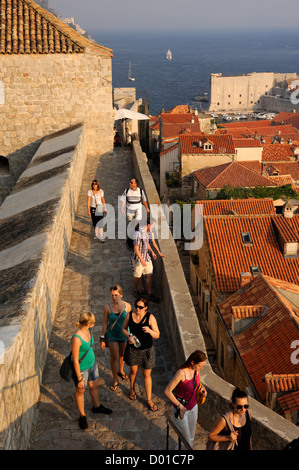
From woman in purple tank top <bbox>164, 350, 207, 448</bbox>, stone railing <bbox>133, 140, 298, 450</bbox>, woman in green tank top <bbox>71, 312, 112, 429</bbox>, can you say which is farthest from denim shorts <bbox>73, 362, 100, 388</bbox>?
stone railing <bbox>133, 140, 298, 450</bbox>

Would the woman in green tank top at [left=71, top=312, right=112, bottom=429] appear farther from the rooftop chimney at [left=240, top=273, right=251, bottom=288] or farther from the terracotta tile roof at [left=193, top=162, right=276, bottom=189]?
the terracotta tile roof at [left=193, top=162, right=276, bottom=189]

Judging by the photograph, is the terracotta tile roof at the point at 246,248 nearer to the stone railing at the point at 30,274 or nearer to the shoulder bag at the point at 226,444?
the stone railing at the point at 30,274

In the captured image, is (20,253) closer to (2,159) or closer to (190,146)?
(2,159)

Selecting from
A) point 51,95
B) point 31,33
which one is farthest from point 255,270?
point 31,33

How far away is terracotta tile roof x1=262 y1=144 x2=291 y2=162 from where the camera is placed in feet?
194

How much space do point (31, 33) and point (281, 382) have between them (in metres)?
12.8

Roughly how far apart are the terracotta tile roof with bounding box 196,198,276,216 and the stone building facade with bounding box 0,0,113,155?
1655 cm

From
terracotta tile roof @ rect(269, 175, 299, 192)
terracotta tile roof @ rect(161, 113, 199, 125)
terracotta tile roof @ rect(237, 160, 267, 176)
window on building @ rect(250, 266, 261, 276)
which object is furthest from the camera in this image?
terracotta tile roof @ rect(161, 113, 199, 125)

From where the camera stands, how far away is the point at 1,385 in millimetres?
4246

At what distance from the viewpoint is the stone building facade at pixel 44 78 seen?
15984mm

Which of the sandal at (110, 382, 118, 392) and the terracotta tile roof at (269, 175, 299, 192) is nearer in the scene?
the sandal at (110, 382, 118, 392)

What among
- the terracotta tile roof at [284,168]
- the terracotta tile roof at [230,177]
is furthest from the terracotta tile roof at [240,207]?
the terracotta tile roof at [284,168]

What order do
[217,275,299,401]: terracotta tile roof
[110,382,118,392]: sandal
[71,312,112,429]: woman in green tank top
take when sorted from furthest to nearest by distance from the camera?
[217,275,299,401]: terracotta tile roof → [110,382,118,392]: sandal → [71,312,112,429]: woman in green tank top

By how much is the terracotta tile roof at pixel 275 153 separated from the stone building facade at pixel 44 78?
4471 cm
